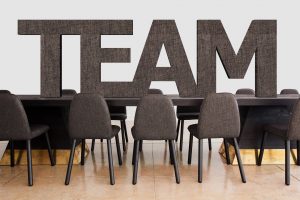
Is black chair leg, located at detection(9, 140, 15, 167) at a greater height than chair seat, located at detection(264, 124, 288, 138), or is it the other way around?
chair seat, located at detection(264, 124, 288, 138)

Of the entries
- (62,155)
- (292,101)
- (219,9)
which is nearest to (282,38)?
(219,9)

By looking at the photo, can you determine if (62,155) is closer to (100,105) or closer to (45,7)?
(100,105)

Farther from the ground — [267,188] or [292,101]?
[292,101]

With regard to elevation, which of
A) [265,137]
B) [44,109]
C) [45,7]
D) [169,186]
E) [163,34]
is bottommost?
[169,186]

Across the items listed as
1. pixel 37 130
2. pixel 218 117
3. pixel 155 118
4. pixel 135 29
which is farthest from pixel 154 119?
pixel 135 29

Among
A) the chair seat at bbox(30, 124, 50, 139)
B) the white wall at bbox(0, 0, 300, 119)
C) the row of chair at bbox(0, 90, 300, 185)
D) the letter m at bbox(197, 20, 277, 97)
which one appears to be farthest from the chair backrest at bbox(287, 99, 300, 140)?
the white wall at bbox(0, 0, 300, 119)

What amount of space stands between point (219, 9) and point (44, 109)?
4.89 metres

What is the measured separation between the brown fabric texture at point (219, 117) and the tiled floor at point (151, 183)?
43 centimetres

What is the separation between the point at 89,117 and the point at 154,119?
1.79 feet

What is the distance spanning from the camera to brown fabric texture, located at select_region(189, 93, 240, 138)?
2.79 meters

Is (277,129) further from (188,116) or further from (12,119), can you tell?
(12,119)

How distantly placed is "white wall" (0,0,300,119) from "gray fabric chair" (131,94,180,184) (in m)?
4.24

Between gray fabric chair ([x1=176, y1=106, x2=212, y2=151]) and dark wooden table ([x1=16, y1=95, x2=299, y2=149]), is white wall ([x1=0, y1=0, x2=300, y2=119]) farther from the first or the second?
dark wooden table ([x1=16, y1=95, x2=299, y2=149])

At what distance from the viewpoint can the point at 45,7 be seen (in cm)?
695
